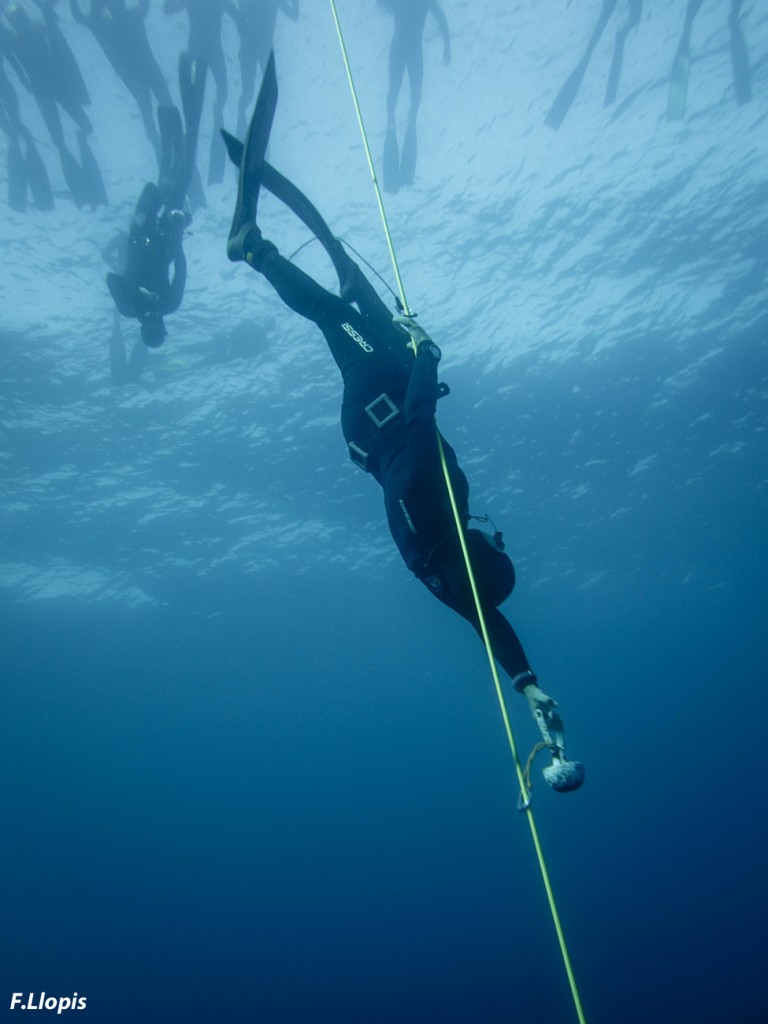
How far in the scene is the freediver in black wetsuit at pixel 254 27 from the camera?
801 cm

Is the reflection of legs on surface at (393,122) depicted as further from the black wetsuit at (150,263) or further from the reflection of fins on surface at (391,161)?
the black wetsuit at (150,263)

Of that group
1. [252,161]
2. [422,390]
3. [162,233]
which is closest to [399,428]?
[422,390]

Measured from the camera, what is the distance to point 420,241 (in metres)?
12.7

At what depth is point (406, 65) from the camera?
30.6ft

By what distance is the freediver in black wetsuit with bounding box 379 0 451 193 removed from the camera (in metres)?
8.66

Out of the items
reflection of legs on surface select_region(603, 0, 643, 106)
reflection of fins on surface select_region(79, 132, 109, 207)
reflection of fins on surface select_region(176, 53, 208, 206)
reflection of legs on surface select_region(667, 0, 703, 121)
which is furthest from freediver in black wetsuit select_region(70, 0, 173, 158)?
reflection of legs on surface select_region(667, 0, 703, 121)

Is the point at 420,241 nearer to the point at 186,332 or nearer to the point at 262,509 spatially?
the point at 186,332

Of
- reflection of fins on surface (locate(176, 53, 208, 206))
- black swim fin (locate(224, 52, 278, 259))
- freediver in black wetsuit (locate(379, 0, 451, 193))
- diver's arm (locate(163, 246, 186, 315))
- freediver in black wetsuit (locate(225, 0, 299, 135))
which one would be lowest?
black swim fin (locate(224, 52, 278, 259))

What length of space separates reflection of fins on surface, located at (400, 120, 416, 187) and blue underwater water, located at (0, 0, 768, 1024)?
0.77ft

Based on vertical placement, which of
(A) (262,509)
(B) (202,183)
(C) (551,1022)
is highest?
(A) (262,509)

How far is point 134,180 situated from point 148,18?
2.80 metres

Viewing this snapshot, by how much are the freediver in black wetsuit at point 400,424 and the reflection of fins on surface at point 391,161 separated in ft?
20.9

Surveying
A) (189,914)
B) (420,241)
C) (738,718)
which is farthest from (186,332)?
(738,718)

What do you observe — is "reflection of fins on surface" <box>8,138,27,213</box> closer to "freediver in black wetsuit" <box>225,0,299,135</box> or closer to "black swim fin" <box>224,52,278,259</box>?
"freediver in black wetsuit" <box>225,0,299,135</box>
